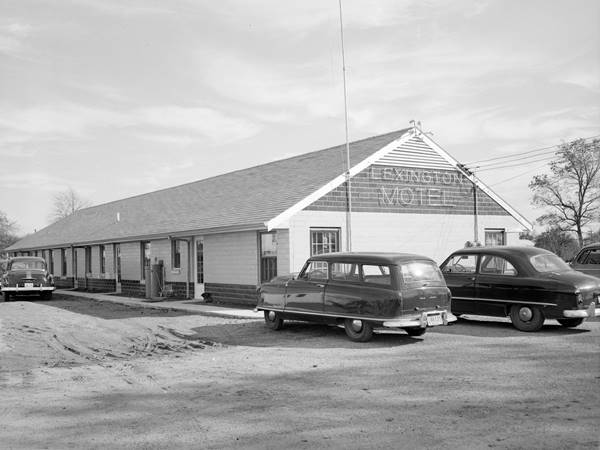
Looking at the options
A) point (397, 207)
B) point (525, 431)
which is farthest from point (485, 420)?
point (397, 207)

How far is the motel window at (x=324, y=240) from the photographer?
62.0 feet

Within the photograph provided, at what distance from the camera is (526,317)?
12555 mm

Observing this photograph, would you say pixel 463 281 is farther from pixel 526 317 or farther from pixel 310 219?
pixel 310 219

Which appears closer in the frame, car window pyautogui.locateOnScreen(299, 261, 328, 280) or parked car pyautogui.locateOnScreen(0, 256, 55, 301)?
car window pyautogui.locateOnScreen(299, 261, 328, 280)

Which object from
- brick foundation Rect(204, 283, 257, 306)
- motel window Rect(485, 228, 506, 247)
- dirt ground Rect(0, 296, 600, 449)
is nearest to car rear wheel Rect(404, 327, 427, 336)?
dirt ground Rect(0, 296, 600, 449)

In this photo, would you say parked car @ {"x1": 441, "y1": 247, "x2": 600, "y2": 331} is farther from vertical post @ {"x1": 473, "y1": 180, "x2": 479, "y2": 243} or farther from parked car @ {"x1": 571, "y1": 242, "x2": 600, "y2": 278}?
vertical post @ {"x1": 473, "y1": 180, "x2": 479, "y2": 243}

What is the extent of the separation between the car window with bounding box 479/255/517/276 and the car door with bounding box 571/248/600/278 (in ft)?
13.3

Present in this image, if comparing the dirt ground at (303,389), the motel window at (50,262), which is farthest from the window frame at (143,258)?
the motel window at (50,262)

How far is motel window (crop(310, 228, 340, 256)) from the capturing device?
744 inches

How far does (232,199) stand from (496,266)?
39.6ft

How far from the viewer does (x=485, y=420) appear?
6324 mm

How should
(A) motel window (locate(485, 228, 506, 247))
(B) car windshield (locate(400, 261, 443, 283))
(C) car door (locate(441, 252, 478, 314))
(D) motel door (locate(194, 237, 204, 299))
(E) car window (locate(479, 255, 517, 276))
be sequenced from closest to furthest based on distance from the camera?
(B) car windshield (locate(400, 261, 443, 283)) → (E) car window (locate(479, 255, 517, 276)) → (C) car door (locate(441, 252, 478, 314)) → (D) motel door (locate(194, 237, 204, 299)) → (A) motel window (locate(485, 228, 506, 247))

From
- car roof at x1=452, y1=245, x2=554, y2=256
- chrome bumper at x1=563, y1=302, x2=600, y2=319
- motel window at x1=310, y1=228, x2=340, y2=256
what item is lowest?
chrome bumper at x1=563, y1=302, x2=600, y2=319

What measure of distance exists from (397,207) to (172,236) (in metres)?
8.17
